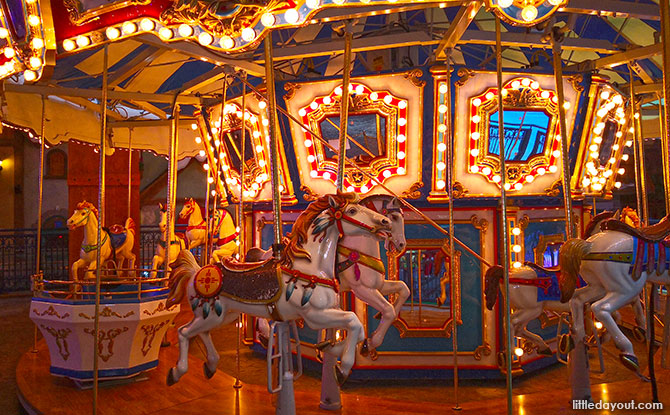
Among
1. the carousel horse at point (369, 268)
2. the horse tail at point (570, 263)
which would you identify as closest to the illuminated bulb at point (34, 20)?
the carousel horse at point (369, 268)

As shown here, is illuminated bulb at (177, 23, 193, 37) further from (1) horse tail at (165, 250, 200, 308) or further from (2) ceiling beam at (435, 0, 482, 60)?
(2) ceiling beam at (435, 0, 482, 60)

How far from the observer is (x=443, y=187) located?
5.57 meters

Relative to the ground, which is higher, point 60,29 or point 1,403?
point 60,29

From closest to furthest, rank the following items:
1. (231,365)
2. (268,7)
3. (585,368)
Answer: (268,7) → (585,368) → (231,365)

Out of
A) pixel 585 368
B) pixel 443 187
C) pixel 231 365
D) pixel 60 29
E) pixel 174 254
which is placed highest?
pixel 60 29

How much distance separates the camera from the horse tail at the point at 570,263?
364 cm

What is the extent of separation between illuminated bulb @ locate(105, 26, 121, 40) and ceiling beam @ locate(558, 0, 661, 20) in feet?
8.89

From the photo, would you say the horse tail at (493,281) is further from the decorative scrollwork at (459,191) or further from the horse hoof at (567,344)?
the decorative scrollwork at (459,191)

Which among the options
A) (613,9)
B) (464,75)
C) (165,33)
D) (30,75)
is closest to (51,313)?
(30,75)

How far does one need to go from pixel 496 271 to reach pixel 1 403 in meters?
4.33

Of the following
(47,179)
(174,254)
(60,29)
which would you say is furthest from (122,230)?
(47,179)

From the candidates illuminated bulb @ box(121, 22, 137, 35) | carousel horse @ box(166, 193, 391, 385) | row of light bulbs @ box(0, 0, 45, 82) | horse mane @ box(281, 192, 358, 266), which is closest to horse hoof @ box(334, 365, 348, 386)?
carousel horse @ box(166, 193, 391, 385)

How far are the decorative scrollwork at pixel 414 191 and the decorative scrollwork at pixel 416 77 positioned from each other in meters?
0.99

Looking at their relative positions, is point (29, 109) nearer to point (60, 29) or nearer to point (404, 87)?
point (60, 29)
